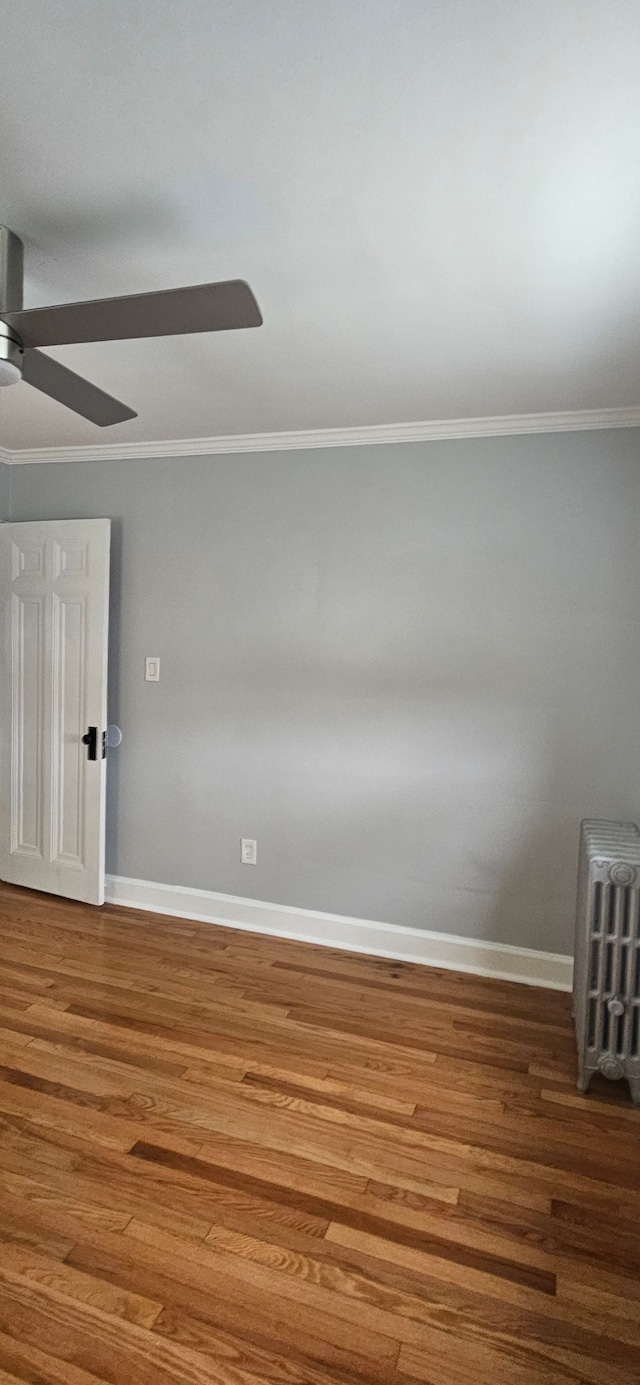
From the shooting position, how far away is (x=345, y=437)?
298cm

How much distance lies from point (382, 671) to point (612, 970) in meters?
1.44

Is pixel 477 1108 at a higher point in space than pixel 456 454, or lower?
lower

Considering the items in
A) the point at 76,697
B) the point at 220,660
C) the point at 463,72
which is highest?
the point at 463,72

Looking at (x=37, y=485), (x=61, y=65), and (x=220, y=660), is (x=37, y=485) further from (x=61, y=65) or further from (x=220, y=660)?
(x=61, y=65)

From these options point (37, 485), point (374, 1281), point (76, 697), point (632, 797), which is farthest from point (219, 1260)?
point (37, 485)

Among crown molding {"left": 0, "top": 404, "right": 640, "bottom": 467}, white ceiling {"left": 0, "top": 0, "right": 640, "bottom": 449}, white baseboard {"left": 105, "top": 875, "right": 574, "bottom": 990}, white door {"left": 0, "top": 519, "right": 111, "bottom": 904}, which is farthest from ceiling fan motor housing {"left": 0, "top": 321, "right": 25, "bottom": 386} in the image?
white baseboard {"left": 105, "top": 875, "right": 574, "bottom": 990}

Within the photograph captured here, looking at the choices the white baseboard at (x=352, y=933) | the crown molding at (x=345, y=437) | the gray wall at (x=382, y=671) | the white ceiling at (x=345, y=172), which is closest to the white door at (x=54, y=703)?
the gray wall at (x=382, y=671)

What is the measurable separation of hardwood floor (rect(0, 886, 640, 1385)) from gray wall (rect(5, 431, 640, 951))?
1.82 ft

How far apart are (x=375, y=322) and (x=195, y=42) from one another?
3.22ft

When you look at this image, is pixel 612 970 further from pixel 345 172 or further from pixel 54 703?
pixel 54 703

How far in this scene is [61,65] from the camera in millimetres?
1087

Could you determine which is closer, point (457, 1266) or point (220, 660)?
point (457, 1266)

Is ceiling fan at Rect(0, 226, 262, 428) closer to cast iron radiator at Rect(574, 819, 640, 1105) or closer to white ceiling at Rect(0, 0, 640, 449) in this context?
white ceiling at Rect(0, 0, 640, 449)

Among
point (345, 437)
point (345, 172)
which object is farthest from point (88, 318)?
point (345, 437)
